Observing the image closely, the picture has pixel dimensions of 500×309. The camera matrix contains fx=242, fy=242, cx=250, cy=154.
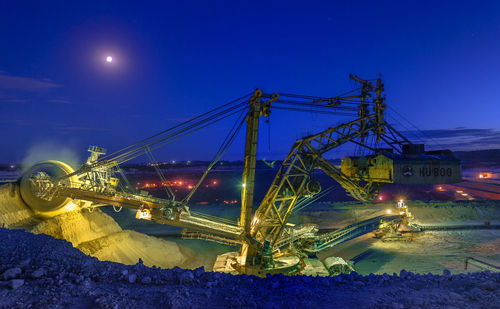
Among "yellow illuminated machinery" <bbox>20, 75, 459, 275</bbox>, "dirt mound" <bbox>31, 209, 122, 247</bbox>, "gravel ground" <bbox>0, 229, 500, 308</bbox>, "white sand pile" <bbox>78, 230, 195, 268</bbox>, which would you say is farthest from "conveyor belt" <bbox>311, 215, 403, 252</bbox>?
"dirt mound" <bbox>31, 209, 122, 247</bbox>

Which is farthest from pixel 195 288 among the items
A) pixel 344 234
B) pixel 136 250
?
pixel 344 234

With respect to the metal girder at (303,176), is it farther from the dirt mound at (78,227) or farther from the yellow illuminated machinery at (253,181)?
the dirt mound at (78,227)

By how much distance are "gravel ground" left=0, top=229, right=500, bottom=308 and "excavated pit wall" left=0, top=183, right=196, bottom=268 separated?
5830 millimetres

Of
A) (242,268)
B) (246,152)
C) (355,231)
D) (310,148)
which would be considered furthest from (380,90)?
(242,268)

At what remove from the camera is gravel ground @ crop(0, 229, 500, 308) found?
4156 millimetres

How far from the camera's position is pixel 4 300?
154 inches

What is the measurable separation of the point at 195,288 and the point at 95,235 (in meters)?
12.6

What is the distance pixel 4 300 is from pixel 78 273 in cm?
117

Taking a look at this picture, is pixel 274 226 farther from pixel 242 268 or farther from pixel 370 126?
pixel 370 126

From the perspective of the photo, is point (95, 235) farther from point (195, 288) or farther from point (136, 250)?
point (195, 288)

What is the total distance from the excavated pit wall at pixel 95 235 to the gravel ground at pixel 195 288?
5830 mm

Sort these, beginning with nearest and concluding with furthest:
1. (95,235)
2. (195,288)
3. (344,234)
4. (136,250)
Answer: (195,288), (95,235), (136,250), (344,234)

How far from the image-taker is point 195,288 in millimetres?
4750

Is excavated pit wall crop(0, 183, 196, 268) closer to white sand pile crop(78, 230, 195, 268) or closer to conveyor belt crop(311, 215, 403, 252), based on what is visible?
white sand pile crop(78, 230, 195, 268)
